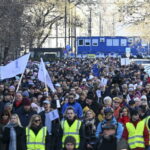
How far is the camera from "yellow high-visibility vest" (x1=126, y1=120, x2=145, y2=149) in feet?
36.1

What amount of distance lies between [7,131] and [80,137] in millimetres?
1288

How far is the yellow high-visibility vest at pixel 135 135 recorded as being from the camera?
11.0 metres

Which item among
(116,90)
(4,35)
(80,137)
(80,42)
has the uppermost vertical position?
(80,42)

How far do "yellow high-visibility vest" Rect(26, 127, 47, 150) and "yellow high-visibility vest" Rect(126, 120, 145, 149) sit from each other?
155 centimetres

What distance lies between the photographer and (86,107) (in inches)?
589

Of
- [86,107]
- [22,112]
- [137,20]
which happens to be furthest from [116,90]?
[137,20]

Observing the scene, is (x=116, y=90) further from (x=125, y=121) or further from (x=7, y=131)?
(x=7, y=131)

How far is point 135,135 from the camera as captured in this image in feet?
36.3

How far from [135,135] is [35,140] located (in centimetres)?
180

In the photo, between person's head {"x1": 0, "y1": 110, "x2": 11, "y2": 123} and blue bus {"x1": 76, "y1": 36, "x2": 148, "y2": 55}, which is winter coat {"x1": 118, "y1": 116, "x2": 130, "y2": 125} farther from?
blue bus {"x1": 76, "y1": 36, "x2": 148, "y2": 55}

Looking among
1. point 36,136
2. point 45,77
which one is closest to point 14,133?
point 36,136

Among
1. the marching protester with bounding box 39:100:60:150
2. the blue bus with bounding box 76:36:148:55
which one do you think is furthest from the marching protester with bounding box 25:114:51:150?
the blue bus with bounding box 76:36:148:55

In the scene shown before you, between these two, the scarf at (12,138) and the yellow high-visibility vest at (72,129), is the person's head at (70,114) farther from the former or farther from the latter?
the scarf at (12,138)

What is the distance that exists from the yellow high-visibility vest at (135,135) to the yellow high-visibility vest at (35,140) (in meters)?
1.55
